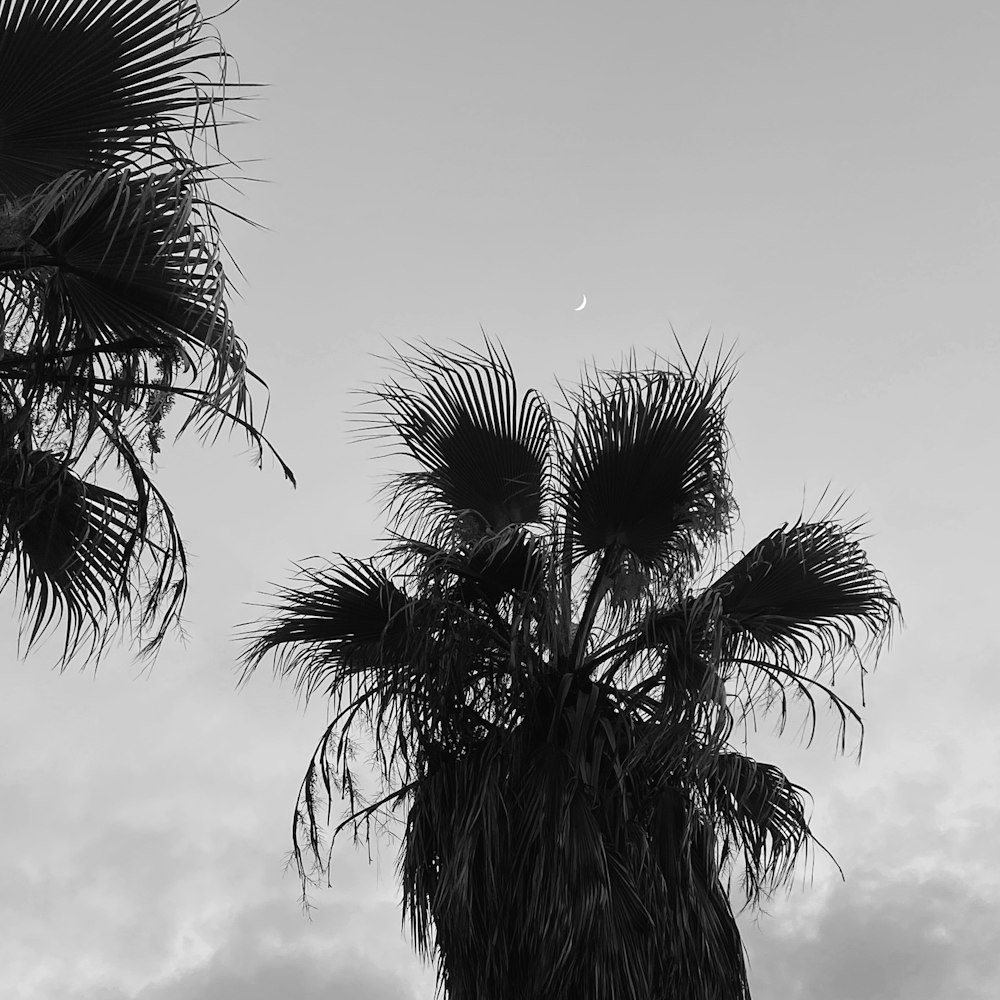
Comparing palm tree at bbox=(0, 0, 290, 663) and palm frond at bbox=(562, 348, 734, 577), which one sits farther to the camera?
palm frond at bbox=(562, 348, 734, 577)

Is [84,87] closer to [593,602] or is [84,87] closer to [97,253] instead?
[97,253]

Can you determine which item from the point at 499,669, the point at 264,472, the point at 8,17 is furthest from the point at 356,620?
the point at 8,17

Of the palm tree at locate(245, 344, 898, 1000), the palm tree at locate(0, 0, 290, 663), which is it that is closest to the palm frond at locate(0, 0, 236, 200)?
the palm tree at locate(0, 0, 290, 663)

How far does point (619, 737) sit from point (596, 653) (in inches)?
22.9

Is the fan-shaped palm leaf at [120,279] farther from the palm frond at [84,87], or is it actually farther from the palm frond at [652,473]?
the palm frond at [652,473]

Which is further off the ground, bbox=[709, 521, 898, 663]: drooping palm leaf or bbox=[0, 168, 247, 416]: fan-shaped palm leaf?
bbox=[709, 521, 898, 663]: drooping palm leaf

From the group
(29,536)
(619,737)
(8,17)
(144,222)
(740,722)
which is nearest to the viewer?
(8,17)

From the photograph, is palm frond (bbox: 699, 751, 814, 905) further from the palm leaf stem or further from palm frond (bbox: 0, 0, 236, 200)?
palm frond (bbox: 0, 0, 236, 200)

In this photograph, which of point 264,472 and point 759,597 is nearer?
Answer: point 264,472

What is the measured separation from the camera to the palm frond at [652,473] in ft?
25.5

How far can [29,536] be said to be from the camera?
578 cm

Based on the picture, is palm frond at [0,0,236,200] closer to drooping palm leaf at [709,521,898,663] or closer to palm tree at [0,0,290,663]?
palm tree at [0,0,290,663]

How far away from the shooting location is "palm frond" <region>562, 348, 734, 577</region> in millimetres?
7758

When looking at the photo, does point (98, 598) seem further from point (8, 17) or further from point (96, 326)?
point (8, 17)
